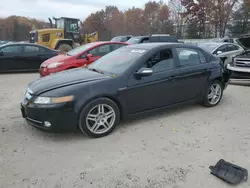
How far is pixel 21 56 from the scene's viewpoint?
407 inches

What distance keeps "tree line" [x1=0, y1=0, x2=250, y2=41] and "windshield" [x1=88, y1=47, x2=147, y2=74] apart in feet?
54.6

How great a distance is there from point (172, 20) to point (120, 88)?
4396 cm

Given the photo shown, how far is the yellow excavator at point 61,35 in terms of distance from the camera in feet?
53.0

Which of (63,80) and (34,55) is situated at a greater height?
(34,55)

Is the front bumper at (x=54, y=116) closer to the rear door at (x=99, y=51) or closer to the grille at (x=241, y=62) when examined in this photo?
the rear door at (x=99, y=51)

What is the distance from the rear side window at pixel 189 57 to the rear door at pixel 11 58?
7836mm

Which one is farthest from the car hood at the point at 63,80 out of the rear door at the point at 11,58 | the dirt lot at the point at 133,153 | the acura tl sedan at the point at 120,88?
the rear door at the point at 11,58

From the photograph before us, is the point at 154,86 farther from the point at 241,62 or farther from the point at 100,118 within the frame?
the point at 241,62

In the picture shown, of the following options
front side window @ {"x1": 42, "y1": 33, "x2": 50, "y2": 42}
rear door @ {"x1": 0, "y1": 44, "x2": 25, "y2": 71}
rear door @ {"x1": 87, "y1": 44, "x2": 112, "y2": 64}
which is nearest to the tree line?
front side window @ {"x1": 42, "y1": 33, "x2": 50, "y2": 42}

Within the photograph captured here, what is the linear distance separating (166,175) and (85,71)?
99.2 inches

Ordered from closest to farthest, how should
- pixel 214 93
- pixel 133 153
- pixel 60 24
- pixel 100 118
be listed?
pixel 133 153
pixel 100 118
pixel 214 93
pixel 60 24

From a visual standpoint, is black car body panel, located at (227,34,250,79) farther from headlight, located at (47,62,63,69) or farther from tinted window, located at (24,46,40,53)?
tinted window, located at (24,46,40,53)

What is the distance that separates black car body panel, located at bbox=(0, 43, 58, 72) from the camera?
→ 10094mm

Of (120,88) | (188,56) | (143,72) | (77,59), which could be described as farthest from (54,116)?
(77,59)
